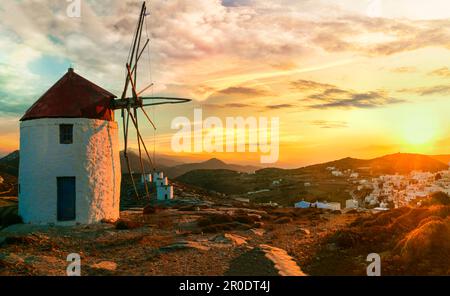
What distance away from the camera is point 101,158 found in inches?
875

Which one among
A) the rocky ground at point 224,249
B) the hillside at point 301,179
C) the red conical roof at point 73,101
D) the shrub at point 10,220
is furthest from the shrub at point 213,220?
the hillside at point 301,179

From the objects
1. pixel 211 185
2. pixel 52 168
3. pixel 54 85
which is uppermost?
pixel 54 85

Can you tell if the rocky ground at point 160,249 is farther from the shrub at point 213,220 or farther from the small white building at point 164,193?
the small white building at point 164,193

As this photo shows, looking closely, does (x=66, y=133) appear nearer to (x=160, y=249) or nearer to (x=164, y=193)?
(x=160, y=249)

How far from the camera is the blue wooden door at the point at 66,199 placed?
2128 centimetres

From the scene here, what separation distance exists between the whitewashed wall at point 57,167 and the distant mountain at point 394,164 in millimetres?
152483

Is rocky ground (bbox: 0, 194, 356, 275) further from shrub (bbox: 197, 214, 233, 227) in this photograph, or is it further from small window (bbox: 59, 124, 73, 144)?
small window (bbox: 59, 124, 73, 144)

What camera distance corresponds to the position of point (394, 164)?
177 meters

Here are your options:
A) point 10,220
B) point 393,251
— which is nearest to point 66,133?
point 10,220

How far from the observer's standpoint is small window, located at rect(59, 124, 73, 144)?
2145 cm
